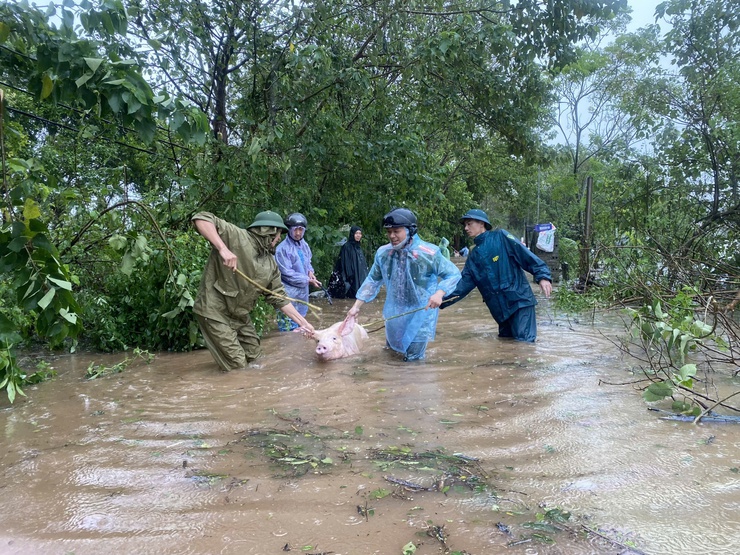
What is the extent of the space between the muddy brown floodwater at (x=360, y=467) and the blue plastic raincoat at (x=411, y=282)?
0.69 meters

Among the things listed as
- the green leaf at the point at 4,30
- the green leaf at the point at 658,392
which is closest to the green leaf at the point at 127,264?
the green leaf at the point at 4,30

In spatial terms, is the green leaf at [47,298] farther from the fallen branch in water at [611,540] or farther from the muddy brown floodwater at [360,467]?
the fallen branch in water at [611,540]

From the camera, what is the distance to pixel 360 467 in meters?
2.90

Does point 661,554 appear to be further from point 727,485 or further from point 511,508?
point 727,485

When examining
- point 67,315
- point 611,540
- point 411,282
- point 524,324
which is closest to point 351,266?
point 524,324

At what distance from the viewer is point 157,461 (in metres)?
3.01

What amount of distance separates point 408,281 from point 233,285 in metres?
1.67

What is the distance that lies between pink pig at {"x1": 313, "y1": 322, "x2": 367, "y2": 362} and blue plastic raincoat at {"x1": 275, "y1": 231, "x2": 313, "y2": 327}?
174 centimetres

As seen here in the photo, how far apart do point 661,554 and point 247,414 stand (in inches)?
104

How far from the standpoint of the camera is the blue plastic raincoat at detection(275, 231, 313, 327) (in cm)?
716

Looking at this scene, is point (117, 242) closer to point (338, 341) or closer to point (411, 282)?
point (338, 341)

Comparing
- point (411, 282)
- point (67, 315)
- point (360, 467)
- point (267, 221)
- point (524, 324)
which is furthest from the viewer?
point (524, 324)

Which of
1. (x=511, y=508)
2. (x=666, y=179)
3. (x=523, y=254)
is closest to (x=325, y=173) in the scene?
(x=523, y=254)

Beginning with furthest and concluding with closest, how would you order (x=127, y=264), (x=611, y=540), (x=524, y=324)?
(x=524, y=324) → (x=127, y=264) → (x=611, y=540)
